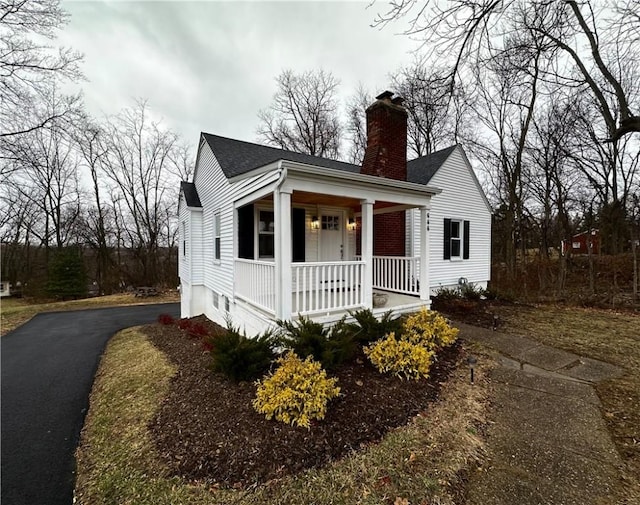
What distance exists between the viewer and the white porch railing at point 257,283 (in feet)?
16.8

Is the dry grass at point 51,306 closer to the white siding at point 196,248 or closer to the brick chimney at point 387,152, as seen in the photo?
the white siding at point 196,248

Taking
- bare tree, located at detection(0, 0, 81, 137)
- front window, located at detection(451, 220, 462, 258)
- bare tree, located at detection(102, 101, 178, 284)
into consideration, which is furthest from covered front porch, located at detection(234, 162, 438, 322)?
bare tree, located at detection(102, 101, 178, 284)

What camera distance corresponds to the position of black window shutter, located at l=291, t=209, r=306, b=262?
290 inches

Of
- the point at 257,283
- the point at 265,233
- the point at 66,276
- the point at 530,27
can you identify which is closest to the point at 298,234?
the point at 265,233

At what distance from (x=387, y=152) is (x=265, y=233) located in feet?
14.0

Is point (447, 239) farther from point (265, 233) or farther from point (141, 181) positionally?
point (141, 181)

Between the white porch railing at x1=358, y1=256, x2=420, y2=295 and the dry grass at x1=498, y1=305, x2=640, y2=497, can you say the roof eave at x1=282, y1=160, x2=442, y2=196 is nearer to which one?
the white porch railing at x1=358, y1=256, x2=420, y2=295

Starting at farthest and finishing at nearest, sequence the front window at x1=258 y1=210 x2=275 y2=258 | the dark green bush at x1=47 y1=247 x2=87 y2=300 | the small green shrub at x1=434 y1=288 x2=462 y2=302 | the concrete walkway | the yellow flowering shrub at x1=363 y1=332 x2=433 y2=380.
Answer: the dark green bush at x1=47 y1=247 x2=87 y2=300, the small green shrub at x1=434 y1=288 x2=462 y2=302, the front window at x1=258 y1=210 x2=275 y2=258, the yellow flowering shrub at x1=363 y1=332 x2=433 y2=380, the concrete walkway

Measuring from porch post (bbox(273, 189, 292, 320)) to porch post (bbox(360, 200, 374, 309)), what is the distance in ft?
5.06

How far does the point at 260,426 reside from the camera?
10.4 ft

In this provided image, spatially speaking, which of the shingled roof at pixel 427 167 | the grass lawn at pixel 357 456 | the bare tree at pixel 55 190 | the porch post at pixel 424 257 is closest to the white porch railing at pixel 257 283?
the grass lawn at pixel 357 456

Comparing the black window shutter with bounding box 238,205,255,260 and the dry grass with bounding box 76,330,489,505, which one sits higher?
the black window shutter with bounding box 238,205,255,260

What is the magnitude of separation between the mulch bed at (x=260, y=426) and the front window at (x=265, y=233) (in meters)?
3.49

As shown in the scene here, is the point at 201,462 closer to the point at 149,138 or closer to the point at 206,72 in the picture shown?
the point at 206,72
